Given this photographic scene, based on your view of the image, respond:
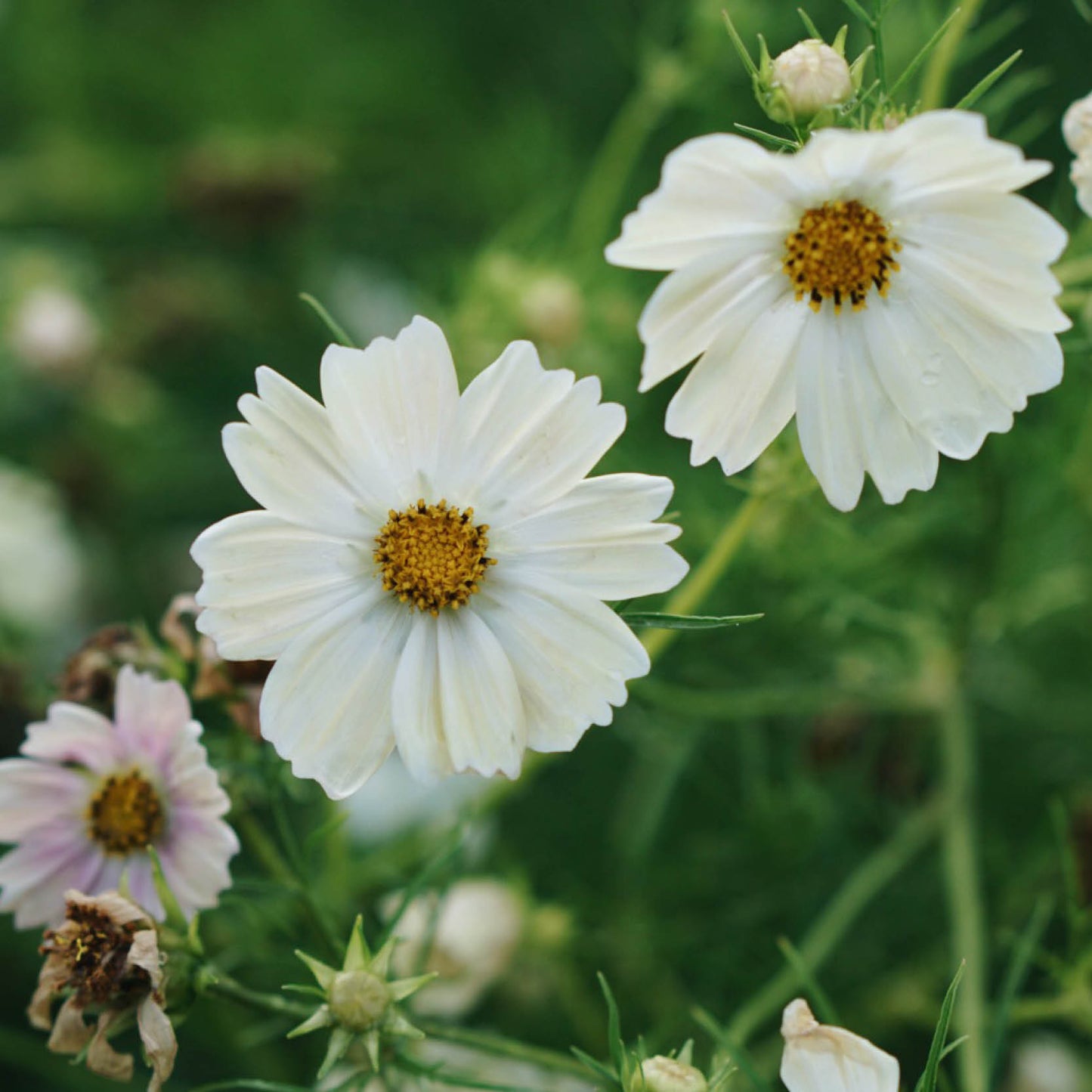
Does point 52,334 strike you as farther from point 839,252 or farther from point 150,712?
point 839,252

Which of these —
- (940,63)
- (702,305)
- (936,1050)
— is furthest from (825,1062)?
(940,63)

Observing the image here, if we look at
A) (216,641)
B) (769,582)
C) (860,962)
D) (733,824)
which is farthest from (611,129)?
(216,641)

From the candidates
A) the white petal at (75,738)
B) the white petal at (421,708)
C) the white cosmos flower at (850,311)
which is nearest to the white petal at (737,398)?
the white cosmos flower at (850,311)

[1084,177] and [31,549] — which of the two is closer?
[1084,177]

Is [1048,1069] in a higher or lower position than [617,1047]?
higher

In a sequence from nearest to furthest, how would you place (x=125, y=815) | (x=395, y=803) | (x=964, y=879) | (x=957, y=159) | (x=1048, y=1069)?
1. (x=957, y=159)
2. (x=125, y=815)
3. (x=964, y=879)
4. (x=1048, y=1069)
5. (x=395, y=803)

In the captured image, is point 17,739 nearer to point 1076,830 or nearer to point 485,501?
point 485,501
